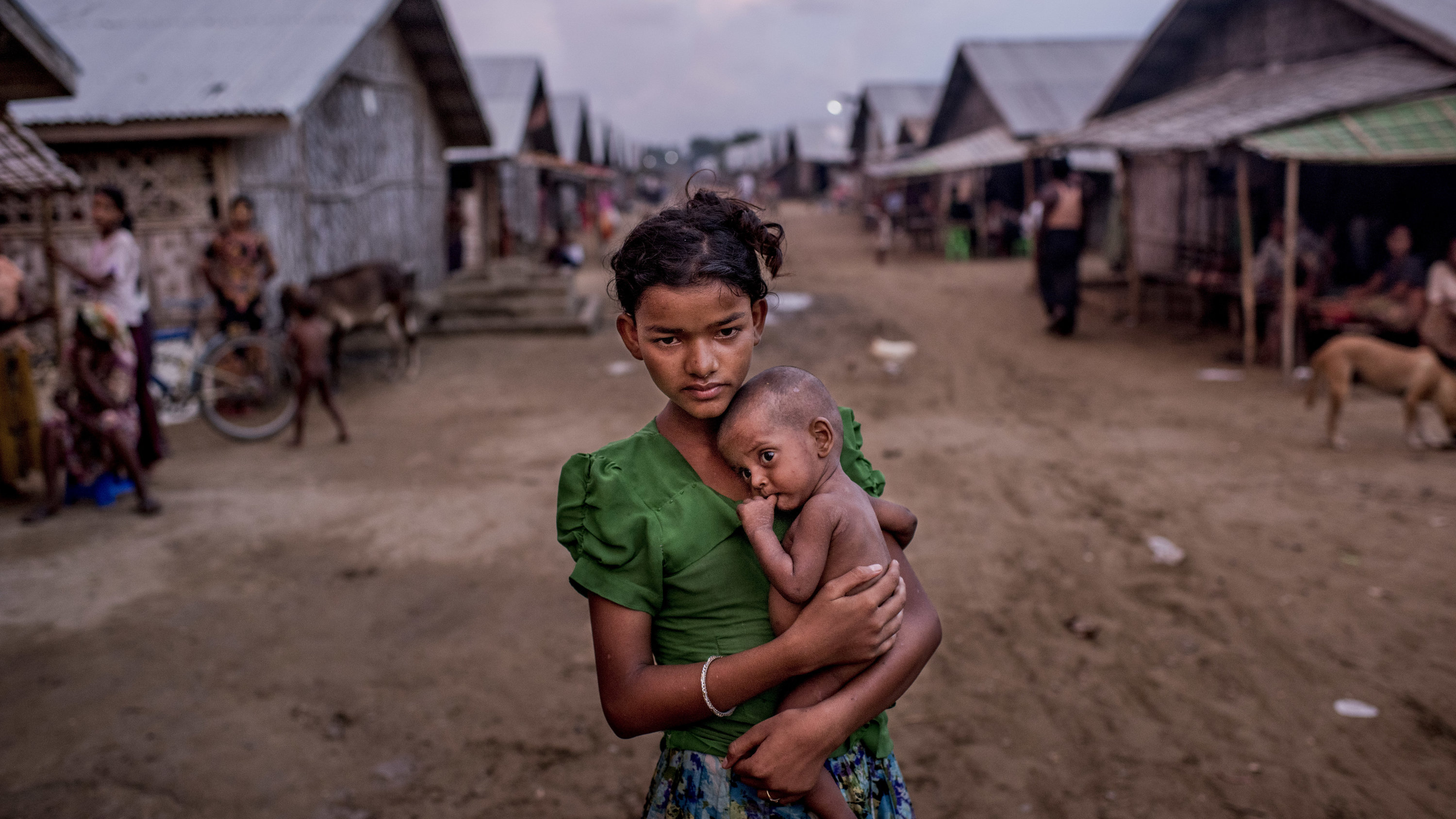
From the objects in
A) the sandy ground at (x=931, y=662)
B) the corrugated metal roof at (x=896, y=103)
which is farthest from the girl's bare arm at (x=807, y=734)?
the corrugated metal roof at (x=896, y=103)

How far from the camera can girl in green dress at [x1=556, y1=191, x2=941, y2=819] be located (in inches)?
53.1

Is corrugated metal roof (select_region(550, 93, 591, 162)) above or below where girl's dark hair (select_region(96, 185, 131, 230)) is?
above

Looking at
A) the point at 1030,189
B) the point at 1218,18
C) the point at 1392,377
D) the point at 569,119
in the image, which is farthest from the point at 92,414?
the point at 569,119

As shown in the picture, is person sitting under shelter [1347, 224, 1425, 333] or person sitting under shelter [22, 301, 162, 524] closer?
person sitting under shelter [22, 301, 162, 524]

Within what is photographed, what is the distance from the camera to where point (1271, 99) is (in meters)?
10.4

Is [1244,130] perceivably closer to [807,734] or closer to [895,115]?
[807,734]

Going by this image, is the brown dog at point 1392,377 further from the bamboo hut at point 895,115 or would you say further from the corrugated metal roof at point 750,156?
the corrugated metal roof at point 750,156

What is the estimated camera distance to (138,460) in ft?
19.7

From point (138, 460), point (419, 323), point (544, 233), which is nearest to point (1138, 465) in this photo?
point (138, 460)

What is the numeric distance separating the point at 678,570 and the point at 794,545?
7.1 inches

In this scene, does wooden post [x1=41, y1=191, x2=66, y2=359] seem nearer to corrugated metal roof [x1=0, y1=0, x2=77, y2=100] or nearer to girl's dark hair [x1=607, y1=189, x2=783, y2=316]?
corrugated metal roof [x1=0, y1=0, x2=77, y2=100]

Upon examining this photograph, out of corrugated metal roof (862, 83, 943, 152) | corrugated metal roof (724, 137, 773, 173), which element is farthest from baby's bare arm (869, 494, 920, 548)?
corrugated metal roof (724, 137, 773, 173)

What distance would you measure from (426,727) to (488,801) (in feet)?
1.82

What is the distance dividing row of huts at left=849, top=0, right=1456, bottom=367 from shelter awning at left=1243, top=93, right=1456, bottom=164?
0.06 ft
